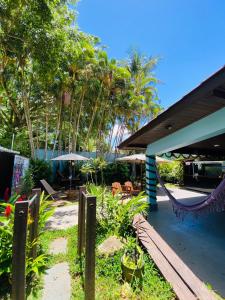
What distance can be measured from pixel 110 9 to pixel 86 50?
3.96 metres

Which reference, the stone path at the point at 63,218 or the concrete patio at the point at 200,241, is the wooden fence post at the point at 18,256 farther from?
the stone path at the point at 63,218

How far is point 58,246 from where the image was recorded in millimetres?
3973

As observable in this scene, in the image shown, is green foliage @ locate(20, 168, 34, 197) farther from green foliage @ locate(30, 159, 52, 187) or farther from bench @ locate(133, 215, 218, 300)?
bench @ locate(133, 215, 218, 300)

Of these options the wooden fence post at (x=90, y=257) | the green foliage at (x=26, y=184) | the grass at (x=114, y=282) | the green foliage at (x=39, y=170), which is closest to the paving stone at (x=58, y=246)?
the grass at (x=114, y=282)

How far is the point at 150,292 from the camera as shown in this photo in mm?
2367

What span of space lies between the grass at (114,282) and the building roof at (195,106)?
241 centimetres

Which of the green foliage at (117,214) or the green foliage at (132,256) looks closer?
the green foliage at (132,256)

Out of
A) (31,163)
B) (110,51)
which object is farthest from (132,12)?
(31,163)

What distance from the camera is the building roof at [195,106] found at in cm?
254

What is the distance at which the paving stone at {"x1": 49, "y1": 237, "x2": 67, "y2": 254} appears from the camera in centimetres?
373

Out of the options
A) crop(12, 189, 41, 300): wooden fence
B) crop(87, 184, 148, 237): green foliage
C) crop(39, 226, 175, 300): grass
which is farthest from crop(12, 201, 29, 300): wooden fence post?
crop(87, 184, 148, 237): green foliage

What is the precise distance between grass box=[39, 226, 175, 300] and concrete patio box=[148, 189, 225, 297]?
68 centimetres

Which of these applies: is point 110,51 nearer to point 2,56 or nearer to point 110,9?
point 110,9

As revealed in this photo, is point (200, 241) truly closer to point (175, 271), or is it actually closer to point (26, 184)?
point (175, 271)
